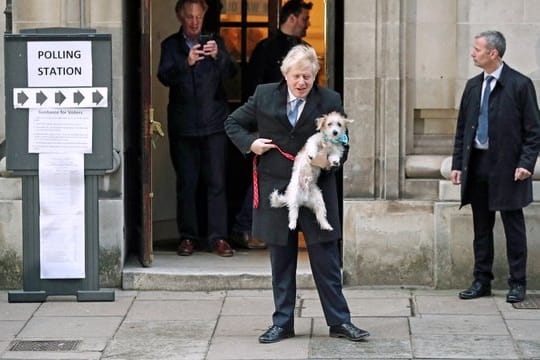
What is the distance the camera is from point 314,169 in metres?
8.22

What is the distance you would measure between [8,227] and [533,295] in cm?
396

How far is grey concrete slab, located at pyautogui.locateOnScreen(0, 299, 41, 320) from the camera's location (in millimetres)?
9291

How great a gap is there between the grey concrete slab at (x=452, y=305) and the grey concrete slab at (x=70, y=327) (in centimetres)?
217

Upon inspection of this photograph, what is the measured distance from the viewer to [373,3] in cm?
988

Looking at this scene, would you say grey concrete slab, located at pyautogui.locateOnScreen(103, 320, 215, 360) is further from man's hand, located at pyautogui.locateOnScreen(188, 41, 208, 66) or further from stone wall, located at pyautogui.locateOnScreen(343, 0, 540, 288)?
man's hand, located at pyautogui.locateOnScreen(188, 41, 208, 66)

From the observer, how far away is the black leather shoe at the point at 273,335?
8.45m

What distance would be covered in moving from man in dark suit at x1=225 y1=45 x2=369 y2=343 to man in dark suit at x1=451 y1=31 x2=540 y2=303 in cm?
148

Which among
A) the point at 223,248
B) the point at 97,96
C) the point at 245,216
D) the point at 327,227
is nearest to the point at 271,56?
the point at 245,216

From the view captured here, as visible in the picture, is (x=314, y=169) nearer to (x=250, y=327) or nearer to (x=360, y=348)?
(x=360, y=348)

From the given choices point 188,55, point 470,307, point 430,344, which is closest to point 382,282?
point 470,307

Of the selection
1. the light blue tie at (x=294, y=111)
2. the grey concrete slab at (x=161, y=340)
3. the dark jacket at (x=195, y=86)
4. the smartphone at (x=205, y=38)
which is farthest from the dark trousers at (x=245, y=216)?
the light blue tie at (x=294, y=111)

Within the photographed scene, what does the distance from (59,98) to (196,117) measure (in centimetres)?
169

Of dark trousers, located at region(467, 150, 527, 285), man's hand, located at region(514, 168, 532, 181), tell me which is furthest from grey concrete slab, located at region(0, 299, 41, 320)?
man's hand, located at region(514, 168, 532, 181)

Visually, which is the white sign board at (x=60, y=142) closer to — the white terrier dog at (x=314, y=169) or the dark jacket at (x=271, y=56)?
the white terrier dog at (x=314, y=169)
